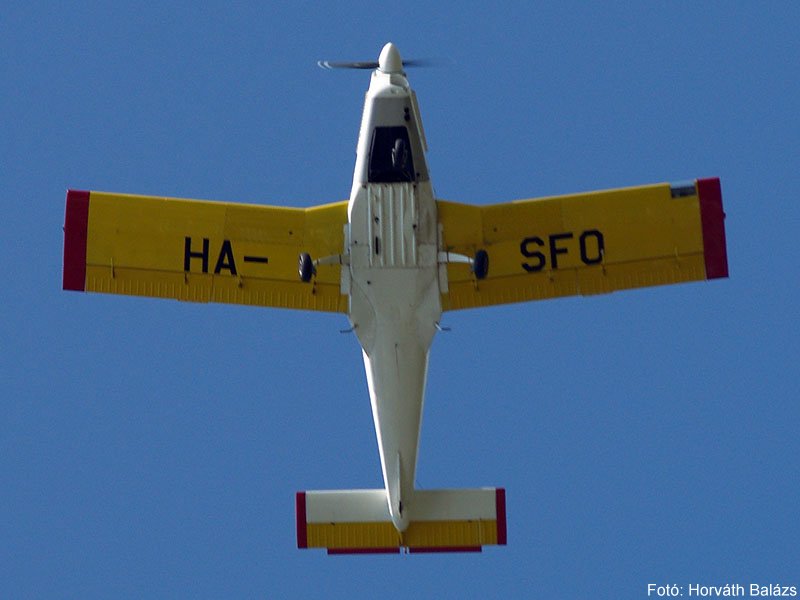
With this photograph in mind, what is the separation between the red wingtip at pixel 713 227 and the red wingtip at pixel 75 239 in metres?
10.2

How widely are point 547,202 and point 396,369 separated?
3.84 meters

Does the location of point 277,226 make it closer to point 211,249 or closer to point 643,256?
point 211,249

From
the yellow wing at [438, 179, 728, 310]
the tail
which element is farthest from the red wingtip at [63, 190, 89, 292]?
the yellow wing at [438, 179, 728, 310]

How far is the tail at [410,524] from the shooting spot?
4591 cm

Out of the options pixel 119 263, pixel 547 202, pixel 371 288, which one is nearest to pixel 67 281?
pixel 119 263

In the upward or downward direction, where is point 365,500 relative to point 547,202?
downward

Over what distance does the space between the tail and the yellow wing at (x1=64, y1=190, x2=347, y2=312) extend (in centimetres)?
321

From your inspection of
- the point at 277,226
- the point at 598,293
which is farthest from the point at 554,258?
the point at 277,226

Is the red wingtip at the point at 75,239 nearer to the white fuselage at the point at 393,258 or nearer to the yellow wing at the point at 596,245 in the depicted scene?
the white fuselage at the point at 393,258

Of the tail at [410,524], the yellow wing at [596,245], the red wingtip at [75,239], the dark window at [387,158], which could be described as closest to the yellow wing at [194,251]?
the red wingtip at [75,239]

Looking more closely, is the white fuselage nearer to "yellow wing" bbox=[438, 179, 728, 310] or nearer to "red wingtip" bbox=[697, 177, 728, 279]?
"yellow wing" bbox=[438, 179, 728, 310]

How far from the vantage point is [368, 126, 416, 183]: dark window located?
148ft

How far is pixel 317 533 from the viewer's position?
151 feet

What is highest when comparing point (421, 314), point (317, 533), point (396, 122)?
point (396, 122)
